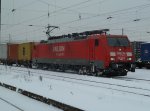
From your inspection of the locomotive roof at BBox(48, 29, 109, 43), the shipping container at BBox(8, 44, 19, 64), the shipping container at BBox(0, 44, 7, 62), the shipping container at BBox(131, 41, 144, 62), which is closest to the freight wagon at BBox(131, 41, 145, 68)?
the shipping container at BBox(131, 41, 144, 62)

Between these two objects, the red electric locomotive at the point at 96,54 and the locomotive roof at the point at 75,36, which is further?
the locomotive roof at the point at 75,36

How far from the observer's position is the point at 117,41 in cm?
2297

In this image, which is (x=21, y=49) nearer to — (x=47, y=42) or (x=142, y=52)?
(x=47, y=42)

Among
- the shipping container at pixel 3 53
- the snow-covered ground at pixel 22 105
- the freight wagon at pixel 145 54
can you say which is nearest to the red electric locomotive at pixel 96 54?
the freight wagon at pixel 145 54

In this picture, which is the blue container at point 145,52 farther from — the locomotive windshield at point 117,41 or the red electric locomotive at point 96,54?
the locomotive windshield at point 117,41

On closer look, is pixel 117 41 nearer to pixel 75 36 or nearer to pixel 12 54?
pixel 75 36

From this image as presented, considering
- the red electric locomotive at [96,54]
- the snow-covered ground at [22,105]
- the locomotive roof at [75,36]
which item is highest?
the locomotive roof at [75,36]

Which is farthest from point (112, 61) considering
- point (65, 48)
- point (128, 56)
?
point (65, 48)

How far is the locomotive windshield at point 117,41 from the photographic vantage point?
22.6 meters

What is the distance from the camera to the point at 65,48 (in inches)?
1099

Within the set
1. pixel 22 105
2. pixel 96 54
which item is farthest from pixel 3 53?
pixel 22 105

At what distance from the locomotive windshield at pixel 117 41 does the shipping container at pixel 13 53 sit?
23447 millimetres

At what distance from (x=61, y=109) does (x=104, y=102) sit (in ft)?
4.56

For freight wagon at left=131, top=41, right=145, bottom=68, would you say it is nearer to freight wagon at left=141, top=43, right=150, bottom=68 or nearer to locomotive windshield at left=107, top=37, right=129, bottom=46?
freight wagon at left=141, top=43, right=150, bottom=68
